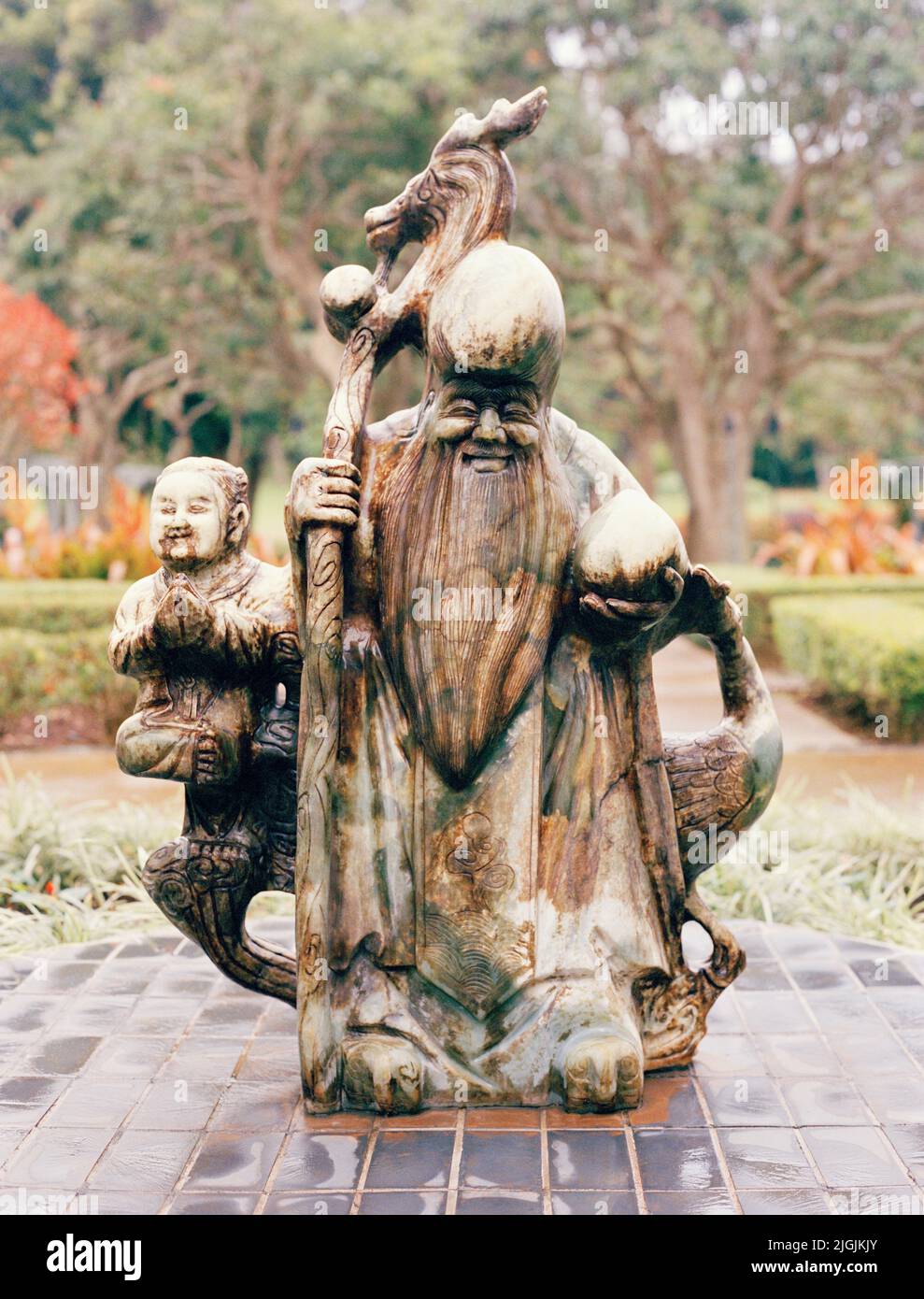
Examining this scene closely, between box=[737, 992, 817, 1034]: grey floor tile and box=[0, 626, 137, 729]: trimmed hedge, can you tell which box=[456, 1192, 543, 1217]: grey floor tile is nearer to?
box=[737, 992, 817, 1034]: grey floor tile

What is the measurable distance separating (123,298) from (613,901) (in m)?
14.9

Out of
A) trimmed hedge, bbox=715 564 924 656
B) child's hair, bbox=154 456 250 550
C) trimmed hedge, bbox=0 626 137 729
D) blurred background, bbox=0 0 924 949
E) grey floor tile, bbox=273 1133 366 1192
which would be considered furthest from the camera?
trimmed hedge, bbox=715 564 924 656

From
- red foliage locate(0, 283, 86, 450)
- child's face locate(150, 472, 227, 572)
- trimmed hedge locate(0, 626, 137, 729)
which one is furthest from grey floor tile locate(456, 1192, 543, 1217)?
red foliage locate(0, 283, 86, 450)

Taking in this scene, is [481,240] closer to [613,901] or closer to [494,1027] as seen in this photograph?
[613,901]

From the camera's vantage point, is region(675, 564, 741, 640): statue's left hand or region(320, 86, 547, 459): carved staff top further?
region(675, 564, 741, 640): statue's left hand

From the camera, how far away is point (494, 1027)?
3.72m

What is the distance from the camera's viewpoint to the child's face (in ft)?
12.3

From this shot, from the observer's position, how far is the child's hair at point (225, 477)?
3.79 m

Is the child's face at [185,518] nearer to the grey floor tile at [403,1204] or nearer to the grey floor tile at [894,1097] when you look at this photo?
the grey floor tile at [403,1204]

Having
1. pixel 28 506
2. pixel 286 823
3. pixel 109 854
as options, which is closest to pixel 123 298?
pixel 28 506

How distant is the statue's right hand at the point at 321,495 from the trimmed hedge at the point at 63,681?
6772 millimetres

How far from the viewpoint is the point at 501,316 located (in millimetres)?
3443

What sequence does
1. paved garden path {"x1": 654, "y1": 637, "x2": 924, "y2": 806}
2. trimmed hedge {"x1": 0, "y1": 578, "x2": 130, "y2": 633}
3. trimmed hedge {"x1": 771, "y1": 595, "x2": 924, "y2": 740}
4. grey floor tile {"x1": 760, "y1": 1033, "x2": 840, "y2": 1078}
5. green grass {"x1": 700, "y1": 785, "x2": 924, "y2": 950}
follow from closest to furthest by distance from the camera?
grey floor tile {"x1": 760, "y1": 1033, "x2": 840, "y2": 1078} < green grass {"x1": 700, "y1": 785, "x2": 924, "y2": 950} < paved garden path {"x1": 654, "y1": 637, "x2": 924, "y2": 806} < trimmed hedge {"x1": 771, "y1": 595, "x2": 924, "y2": 740} < trimmed hedge {"x1": 0, "y1": 578, "x2": 130, "y2": 633}

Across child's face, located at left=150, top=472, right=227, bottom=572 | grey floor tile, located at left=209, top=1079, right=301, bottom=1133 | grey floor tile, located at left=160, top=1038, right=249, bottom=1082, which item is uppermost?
child's face, located at left=150, top=472, right=227, bottom=572
